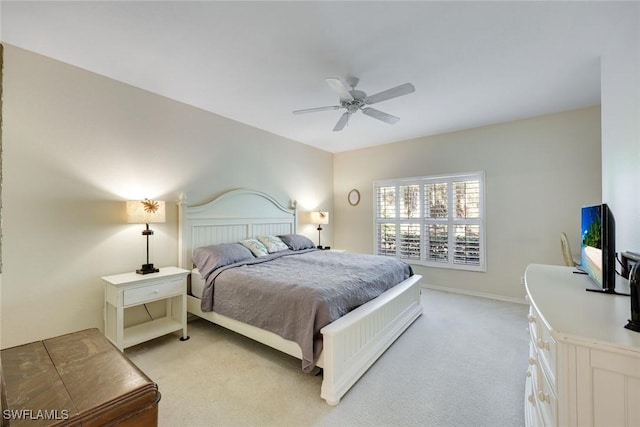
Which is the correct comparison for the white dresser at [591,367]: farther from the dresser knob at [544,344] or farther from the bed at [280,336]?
the bed at [280,336]

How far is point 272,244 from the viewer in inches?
158

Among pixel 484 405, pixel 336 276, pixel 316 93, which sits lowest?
pixel 484 405

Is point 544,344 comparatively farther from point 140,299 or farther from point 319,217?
point 319,217

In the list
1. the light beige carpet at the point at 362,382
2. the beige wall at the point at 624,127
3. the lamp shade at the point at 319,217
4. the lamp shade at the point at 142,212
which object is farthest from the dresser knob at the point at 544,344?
the lamp shade at the point at 319,217

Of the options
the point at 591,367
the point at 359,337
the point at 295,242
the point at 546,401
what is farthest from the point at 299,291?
the point at 295,242

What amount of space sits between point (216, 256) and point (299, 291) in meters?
1.32

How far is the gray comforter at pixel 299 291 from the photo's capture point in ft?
7.08

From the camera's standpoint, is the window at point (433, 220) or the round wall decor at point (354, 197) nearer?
the window at point (433, 220)

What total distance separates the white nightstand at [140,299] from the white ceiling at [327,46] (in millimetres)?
1982

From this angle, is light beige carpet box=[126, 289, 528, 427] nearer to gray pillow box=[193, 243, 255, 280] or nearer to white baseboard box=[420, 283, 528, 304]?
gray pillow box=[193, 243, 255, 280]

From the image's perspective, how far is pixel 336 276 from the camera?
2.75m

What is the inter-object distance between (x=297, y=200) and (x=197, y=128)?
2123 millimetres

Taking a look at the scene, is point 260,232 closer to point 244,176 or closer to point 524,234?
point 244,176

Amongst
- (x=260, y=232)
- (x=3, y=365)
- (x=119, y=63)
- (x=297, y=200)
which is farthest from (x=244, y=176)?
(x=3, y=365)
